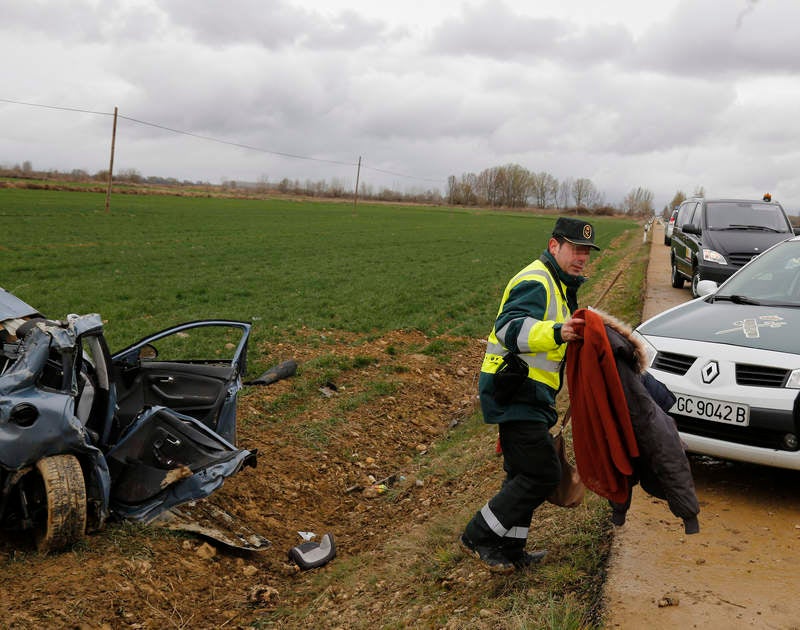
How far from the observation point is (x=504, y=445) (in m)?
3.92

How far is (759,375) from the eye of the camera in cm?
474

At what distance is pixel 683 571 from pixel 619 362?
4.64 feet

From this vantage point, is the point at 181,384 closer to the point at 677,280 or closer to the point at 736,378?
the point at 736,378

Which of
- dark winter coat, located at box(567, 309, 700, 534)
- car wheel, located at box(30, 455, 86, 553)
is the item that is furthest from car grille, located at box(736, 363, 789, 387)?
car wheel, located at box(30, 455, 86, 553)

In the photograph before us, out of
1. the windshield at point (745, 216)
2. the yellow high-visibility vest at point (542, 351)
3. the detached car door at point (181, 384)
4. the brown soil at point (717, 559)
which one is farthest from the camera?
the windshield at point (745, 216)

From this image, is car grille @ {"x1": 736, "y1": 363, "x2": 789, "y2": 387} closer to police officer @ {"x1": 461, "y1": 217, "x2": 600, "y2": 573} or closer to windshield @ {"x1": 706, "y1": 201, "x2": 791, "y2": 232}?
police officer @ {"x1": 461, "y1": 217, "x2": 600, "y2": 573}

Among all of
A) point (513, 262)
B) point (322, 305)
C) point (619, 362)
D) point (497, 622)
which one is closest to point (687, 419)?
point (619, 362)

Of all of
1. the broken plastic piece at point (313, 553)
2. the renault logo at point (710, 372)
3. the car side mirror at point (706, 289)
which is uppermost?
the car side mirror at point (706, 289)

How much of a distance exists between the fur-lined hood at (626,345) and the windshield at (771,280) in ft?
9.45

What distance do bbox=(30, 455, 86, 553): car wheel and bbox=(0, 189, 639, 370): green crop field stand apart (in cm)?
666

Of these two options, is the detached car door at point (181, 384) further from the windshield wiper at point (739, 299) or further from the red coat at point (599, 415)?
the windshield wiper at point (739, 299)

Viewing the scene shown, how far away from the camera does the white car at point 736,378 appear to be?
4.58 meters

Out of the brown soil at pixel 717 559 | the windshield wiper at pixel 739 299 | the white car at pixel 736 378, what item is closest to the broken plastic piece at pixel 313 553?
the brown soil at pixel 717 559

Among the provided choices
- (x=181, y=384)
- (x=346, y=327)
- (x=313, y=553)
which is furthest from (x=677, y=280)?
(x=313, y=553)
